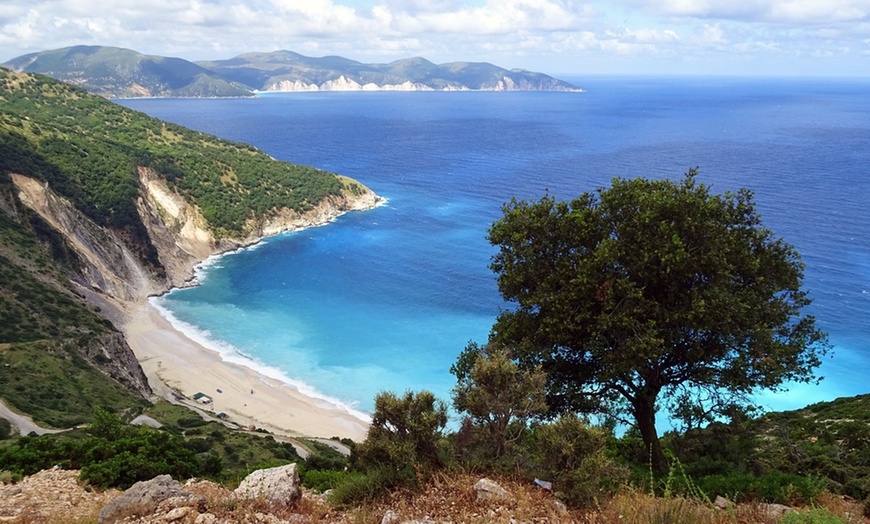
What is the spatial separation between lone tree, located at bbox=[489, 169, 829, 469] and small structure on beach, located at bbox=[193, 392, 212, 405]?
39.5 m

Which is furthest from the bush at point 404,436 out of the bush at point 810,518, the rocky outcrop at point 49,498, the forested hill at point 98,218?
the forested hill at point 98,218

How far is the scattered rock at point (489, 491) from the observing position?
34.5 ft

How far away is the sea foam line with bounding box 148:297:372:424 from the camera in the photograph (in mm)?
51188

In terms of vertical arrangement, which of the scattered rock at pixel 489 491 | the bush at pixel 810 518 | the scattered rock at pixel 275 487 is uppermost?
the bush at pixel 810 518

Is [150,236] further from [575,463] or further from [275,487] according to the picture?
[575,463]

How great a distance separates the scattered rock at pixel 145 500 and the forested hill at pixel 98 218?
90.5 ft

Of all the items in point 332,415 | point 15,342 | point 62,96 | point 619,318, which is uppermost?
point 62,96

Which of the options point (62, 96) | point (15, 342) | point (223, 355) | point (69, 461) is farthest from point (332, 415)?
point (62, 96)

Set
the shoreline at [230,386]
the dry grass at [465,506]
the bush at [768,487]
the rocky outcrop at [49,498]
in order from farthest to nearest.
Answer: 1. the shoreline at [230,386]
2. the bush at [768,487]
3. the rocky outcrop at [49,498]
4. the dry grass at [465,506]

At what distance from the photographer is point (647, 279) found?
17.5 m

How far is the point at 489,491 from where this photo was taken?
10617 mm

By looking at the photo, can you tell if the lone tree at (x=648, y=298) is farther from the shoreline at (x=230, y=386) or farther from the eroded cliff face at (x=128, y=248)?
the eroded cliff face at (x=128, y=248)

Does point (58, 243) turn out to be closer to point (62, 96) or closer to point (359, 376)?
point (359, 376)

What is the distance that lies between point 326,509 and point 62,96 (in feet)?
446
